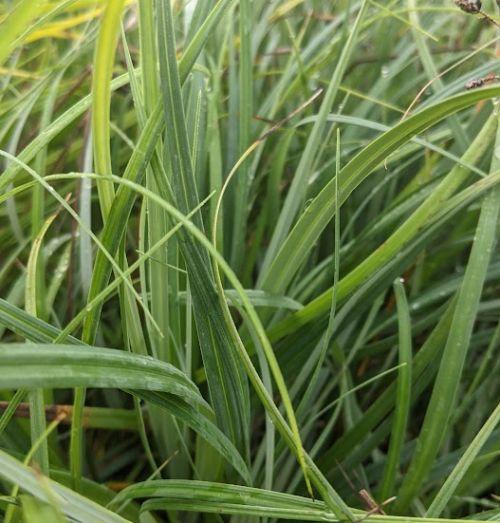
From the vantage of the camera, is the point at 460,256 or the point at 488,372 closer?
the point at 488,372

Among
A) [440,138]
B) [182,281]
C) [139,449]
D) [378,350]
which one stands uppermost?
[440,138]

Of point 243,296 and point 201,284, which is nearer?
point 243,296

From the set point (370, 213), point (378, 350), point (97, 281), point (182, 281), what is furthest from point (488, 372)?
point (97, 281)

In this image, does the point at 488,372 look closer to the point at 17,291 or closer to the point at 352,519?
the point at 352,519

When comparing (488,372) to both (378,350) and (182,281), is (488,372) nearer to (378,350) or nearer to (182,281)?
(378,350)

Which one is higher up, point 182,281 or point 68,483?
point 182,281

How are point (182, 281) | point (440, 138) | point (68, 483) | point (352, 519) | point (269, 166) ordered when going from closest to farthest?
point (352, 519) → point (68, 483) → point (182, 281) → point (440, 138) → point (269, 166)

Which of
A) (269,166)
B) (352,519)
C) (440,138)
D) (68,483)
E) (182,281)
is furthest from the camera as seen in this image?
(269,166)
